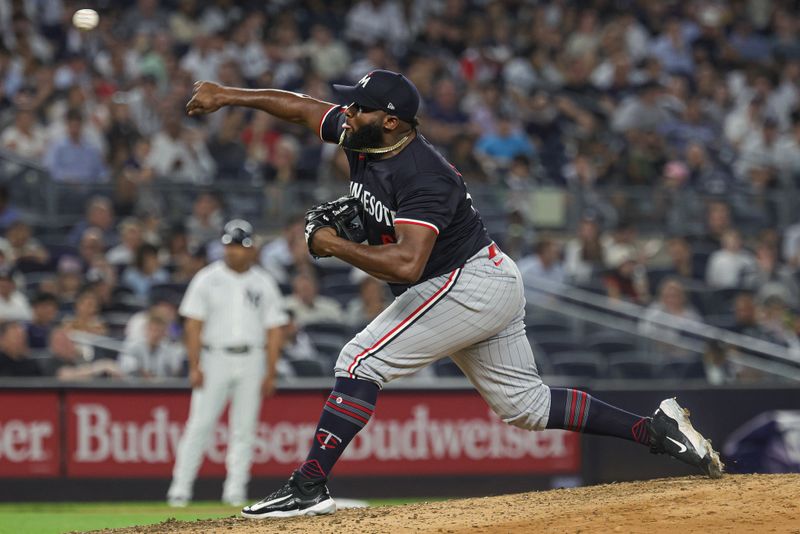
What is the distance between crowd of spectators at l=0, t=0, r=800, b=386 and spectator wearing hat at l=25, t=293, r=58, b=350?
0.03 meters

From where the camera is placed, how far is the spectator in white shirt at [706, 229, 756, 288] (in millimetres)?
14406

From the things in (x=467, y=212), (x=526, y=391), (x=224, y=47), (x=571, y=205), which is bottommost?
(x=526, y=391)

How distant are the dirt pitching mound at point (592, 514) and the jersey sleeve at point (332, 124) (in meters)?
1.88

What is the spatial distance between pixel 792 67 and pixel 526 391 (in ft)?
46.7

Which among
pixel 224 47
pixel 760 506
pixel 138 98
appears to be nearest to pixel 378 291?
pixel 138 98

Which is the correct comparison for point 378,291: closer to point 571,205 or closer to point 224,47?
point 571,205

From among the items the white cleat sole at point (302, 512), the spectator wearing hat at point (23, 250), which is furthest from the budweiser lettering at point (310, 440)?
the white cleat sole at point (302, 512)

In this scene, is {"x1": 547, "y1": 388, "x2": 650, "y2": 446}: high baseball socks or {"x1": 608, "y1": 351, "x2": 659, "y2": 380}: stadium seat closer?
{"x1": 547, "y1": 388, "x2": 650, "y2": 446}: high baseball socks

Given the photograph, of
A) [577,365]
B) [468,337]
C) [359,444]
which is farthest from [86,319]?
[468,337]

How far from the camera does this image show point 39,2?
16.3m

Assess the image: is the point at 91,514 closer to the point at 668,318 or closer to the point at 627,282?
the point at 668,318

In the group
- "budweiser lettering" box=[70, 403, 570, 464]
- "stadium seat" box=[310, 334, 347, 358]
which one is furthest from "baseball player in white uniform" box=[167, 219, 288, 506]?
"stadium seat" box=[310, 334, 347, 358]

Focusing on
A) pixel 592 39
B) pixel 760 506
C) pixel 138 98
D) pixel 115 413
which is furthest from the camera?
pixel 592 39

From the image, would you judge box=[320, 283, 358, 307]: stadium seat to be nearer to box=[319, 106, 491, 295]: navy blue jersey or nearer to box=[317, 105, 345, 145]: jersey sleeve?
box=[317, 105, 345, 145]: jersey sleeve
